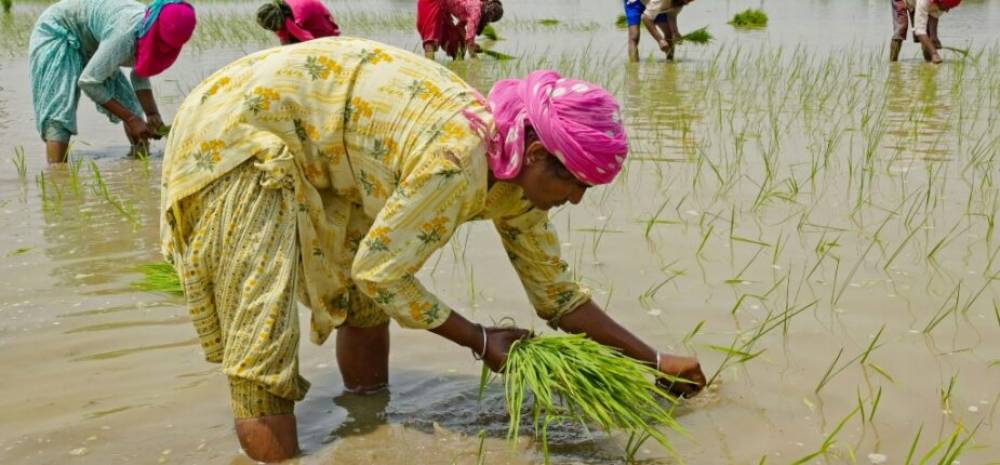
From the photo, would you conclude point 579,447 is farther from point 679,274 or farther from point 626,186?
point 626,186

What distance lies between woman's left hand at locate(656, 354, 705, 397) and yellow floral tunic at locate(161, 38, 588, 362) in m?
0.57

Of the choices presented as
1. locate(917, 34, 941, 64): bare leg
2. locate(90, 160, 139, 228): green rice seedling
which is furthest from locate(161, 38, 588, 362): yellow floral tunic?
locate(917, 34, 941, 64): bare leg

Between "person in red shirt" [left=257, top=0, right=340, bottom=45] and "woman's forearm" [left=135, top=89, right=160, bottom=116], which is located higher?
"person in red shirt" [left=257, top=0, right=340, bottom=45]

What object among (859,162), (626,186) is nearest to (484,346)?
(626,186)

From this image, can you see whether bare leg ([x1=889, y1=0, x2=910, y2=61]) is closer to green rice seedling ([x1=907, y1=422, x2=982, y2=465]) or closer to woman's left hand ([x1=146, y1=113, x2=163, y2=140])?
woman's left hand ([x1=146, y1=113, x2=163, y2=140])

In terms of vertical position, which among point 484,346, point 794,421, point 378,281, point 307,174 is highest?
point 307,174

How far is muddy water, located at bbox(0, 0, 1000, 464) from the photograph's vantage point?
7.75 ft

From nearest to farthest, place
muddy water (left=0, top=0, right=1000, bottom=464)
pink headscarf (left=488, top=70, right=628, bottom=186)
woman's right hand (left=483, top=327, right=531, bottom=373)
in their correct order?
pink headscarf (left=488, top=70, right=628, bottom=186) → woman's right hand (left=483, top=327, right=531, bottom=373) → muddy water (left=0, top=0, right=1000, bottom=464)

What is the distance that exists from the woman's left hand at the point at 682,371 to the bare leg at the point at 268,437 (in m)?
0.87

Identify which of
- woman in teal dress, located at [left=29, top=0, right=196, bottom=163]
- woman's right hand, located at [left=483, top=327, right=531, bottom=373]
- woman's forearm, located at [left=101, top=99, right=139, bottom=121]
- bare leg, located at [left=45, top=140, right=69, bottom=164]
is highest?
woman in teal dress, located at [left=29, top=0, right=196, bottom=163]

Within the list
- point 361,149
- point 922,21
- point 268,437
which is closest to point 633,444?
point 268,437

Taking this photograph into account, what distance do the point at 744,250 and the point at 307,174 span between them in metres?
1.97

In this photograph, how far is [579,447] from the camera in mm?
2334

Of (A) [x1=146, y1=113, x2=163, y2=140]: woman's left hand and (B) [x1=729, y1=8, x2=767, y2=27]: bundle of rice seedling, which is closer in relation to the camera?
(A) [x1=146, y1=113, x2=163, y2=140]: woman's left hand
